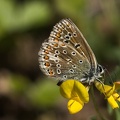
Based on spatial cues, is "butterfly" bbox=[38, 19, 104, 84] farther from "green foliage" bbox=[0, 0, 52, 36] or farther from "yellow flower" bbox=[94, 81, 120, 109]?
"green foliage" bbox=[0, 0, 52, 36]

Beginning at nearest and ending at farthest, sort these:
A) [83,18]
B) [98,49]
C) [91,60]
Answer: [91,60] → [98,49] → [83,18]

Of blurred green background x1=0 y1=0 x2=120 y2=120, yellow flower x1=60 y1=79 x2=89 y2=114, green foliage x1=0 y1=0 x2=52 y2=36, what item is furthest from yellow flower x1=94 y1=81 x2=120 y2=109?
green foliage x1=0 y1=0 x2=52 y2=36

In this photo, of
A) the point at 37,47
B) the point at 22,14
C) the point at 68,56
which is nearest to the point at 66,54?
the point at 68,56

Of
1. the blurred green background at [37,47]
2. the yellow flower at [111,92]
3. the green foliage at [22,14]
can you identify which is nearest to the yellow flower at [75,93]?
the yellow flower at [111,92]

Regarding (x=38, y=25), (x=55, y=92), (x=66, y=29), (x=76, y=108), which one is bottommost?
(x=55, y=92)

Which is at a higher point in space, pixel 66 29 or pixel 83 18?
pixel 66 29

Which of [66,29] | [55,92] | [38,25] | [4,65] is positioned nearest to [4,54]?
[4,65]

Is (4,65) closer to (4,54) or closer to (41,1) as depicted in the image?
(4,54)
